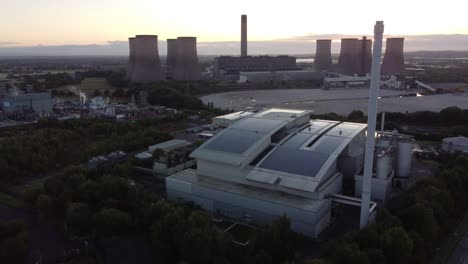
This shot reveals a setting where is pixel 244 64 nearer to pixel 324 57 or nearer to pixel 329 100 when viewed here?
pixel 324 57

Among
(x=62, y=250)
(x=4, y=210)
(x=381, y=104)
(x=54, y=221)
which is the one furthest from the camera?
(x=381, y=104)

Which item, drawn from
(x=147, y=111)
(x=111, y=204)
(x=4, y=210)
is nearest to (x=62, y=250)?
(x=111, y=204)

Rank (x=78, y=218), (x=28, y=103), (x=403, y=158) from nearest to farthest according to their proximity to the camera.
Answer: (x=78, y=218), (x=403, y=158), (x=28, y=103)

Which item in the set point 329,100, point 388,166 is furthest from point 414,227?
point 329,100

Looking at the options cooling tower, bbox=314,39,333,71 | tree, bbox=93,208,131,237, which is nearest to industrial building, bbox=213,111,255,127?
tree, bbox=93,208,131,237

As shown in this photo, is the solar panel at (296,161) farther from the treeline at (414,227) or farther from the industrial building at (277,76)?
the industrial building at (277,76)

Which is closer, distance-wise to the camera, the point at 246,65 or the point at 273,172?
the point at 273,172

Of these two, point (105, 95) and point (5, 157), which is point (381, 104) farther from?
point (5, 157)
